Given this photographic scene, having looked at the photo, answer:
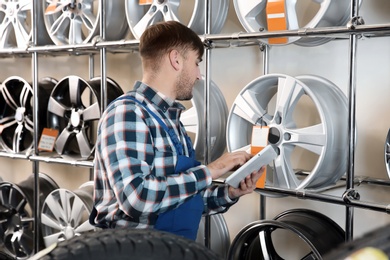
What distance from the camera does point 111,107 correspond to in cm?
207

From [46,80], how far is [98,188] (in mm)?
2207

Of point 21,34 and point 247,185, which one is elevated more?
point 21,34

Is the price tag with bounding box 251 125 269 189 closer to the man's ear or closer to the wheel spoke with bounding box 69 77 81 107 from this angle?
the man's ear

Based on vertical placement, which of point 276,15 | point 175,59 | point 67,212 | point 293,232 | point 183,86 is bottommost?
point 67,212

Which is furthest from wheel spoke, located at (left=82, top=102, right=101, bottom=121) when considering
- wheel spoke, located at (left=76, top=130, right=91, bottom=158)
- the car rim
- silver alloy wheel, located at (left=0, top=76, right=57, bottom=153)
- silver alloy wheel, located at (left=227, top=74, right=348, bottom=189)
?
the car rim

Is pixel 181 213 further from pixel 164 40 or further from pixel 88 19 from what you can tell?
pixel 88 19

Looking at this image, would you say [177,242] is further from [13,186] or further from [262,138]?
[13,186]

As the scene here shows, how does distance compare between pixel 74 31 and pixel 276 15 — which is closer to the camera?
pixel 276 15

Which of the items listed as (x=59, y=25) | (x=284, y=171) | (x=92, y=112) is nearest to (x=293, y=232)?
(x=284, y=171)

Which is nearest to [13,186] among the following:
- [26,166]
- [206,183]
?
[26,166]

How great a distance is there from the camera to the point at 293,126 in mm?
2707

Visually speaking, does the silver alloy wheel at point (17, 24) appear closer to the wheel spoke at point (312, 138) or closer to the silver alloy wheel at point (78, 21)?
the silver alloy wheel at point (78, 21)

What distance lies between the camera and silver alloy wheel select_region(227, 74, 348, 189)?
2.54m

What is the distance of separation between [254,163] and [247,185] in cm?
20
